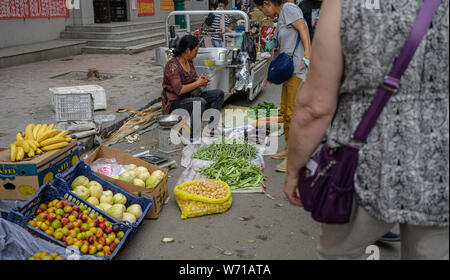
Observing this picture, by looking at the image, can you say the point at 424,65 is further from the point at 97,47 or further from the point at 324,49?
the point at 97,47

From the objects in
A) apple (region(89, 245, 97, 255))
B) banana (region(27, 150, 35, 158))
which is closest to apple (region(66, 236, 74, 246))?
apple (region(89, 245, 97, 255))

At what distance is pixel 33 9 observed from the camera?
11.8m

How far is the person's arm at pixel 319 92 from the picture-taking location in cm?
145

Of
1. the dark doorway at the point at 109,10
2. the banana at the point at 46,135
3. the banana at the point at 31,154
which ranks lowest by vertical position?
the banana at the point at 31,154

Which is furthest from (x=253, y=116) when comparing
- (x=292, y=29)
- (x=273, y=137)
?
(x=292, y=29)

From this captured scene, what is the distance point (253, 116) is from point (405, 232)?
5495 millimetres

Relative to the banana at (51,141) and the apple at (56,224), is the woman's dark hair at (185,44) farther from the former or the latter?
the apple at (56,224)

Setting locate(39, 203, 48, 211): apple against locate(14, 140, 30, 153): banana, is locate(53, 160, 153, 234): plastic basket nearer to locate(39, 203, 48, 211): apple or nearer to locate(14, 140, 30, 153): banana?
locate(39, 203, 48, 211): apple

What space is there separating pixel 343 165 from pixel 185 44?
4.44 metres

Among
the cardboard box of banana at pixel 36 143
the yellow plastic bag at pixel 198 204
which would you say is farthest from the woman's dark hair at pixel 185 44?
the yellow plastic bag at pixel 198 204

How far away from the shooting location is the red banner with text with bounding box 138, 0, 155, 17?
16828 millimetres

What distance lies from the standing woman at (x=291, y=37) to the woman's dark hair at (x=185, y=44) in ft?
4.21

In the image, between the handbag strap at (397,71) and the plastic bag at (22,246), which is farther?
the plastic bag at (22,246)

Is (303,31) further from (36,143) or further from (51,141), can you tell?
(36,143)
